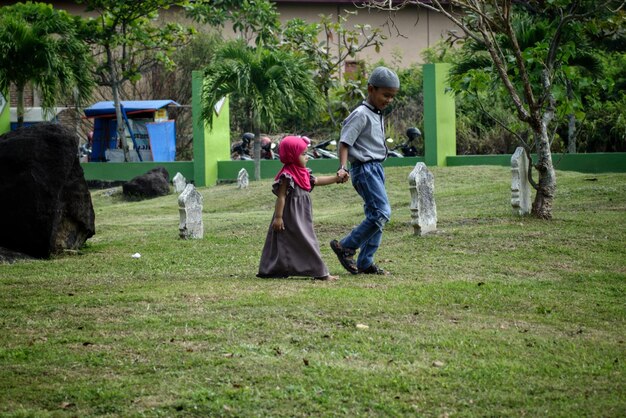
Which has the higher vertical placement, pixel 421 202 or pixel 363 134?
pixel 363 134

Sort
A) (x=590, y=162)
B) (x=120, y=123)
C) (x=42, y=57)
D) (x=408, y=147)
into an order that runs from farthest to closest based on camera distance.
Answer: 1. (x=120, y=123)
2. (x=408, y=147)
3. (x=42, y=57)
4. (x=590, y=162)

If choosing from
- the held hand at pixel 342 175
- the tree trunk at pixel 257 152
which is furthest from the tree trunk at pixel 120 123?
the held hand at pixel 342 175

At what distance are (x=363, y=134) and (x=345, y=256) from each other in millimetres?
1088

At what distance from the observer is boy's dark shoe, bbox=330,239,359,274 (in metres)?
8.74

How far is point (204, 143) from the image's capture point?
2439 cm

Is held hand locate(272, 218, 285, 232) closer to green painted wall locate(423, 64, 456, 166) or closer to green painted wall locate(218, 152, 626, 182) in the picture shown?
green painted wall locate(218, 152, 626, 182)

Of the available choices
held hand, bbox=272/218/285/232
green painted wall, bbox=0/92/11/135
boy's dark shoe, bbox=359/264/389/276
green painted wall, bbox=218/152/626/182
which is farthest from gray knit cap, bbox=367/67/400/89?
green painted wall, bbox=0/92/11/135

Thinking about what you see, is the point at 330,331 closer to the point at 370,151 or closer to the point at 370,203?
the point at 370,203

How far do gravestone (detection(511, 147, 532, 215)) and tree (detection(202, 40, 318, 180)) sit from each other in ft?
30.9

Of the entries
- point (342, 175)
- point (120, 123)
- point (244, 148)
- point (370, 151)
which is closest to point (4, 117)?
point (120, 123)

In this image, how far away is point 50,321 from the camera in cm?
691

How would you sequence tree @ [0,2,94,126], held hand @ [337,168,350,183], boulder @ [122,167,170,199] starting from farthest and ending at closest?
tree @ [0,2,94,126]
boulder @ [122,167,170,199]
held hand @ [337,168,350,183]

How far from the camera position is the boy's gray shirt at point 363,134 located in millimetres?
8453

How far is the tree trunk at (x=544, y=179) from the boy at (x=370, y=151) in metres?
4.02
